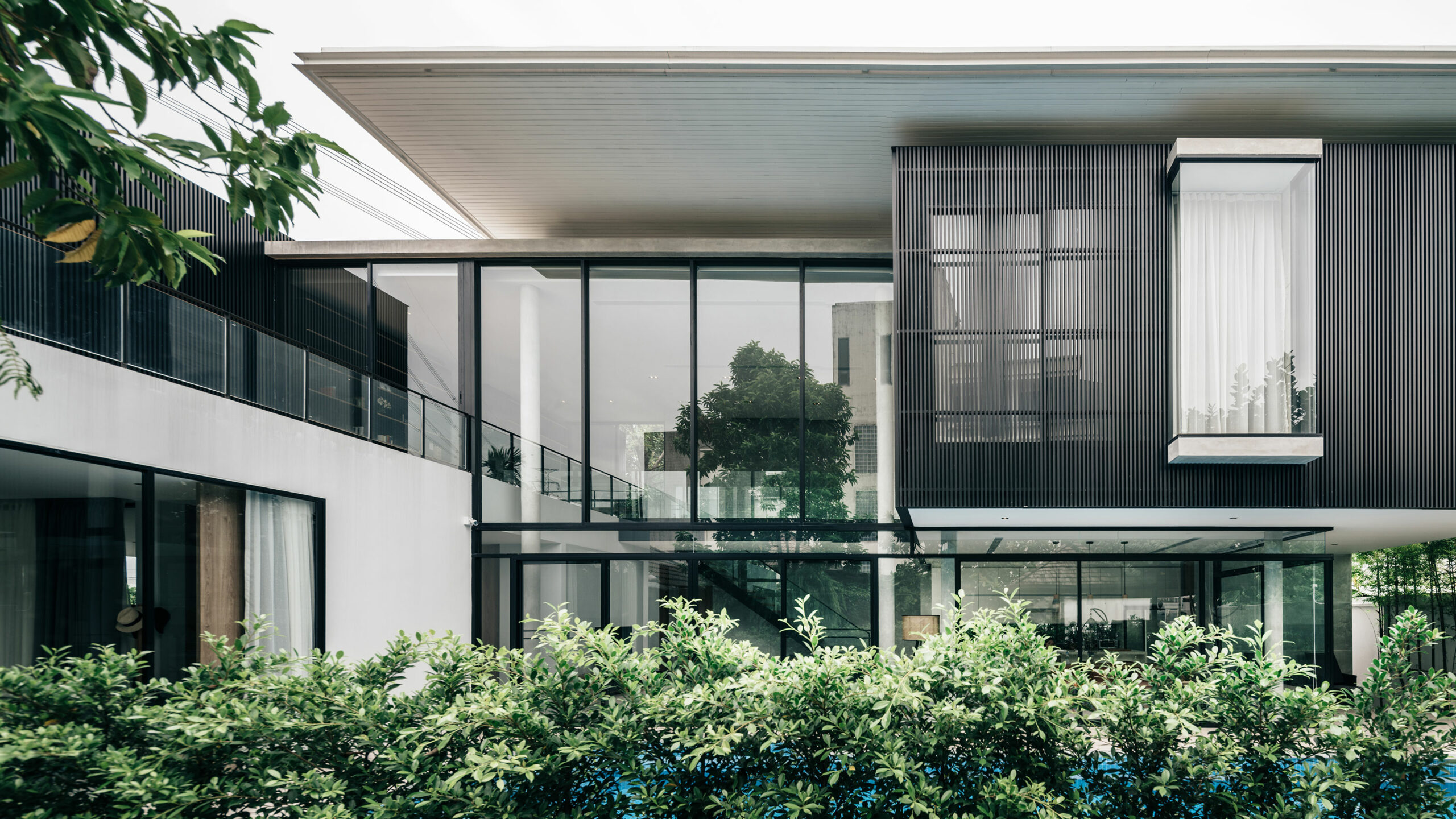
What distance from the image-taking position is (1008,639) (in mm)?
4012

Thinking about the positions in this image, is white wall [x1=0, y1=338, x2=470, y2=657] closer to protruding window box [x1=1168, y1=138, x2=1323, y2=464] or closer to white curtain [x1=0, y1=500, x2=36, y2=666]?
white curtain [x1=0, y1=500, x2=36, y2=666]

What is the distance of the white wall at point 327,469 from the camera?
238 inches

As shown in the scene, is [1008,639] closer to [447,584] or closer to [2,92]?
[2,92]

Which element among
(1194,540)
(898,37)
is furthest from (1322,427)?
(898,37)

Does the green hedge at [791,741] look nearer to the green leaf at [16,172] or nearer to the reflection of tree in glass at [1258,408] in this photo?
the green leaf at [16,172]

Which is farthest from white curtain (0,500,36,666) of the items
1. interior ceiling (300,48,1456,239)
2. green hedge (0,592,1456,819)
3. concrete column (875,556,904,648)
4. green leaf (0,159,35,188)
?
concrete column (875,556,904,648)

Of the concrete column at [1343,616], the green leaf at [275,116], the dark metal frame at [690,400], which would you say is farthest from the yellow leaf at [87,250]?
the concrete column at [1343,616]

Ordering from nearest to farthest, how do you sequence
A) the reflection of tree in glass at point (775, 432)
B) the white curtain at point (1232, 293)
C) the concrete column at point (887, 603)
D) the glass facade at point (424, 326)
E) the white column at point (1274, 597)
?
the white curtain at point (1232, 293) → the white column at point (1274, 597) → the concrete column at point (887, 603) → the reflection of tree in glass at point (775, 432) → the glass facade at point (424, 326)

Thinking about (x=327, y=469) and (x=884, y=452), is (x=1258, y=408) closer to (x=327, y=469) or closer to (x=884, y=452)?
(x=884, y=452)

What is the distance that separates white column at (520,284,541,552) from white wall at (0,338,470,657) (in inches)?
28.1

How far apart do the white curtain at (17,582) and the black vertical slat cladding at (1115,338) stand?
22.9 feet

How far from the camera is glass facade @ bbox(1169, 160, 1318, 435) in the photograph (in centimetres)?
893

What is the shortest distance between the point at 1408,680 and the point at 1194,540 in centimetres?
750

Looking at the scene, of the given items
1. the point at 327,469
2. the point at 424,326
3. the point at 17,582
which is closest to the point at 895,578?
the point at 327,469
